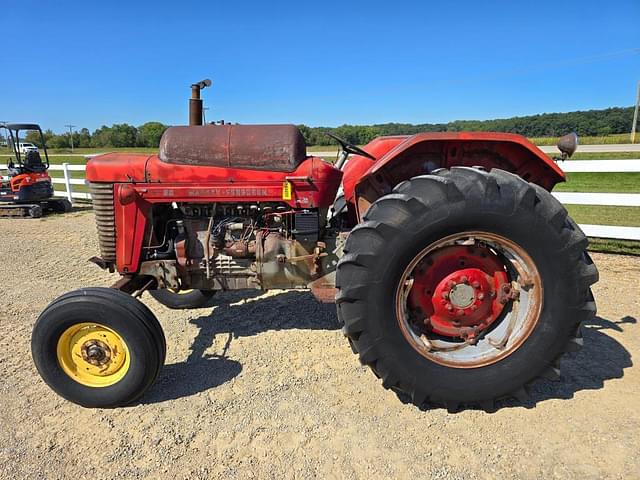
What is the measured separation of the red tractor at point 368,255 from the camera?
7.63 feet

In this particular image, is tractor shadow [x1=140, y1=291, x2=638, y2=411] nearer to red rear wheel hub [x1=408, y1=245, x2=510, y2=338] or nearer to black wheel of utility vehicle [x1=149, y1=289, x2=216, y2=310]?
black wheel of utility vehicle [x1=149, y1=289, x2=216, y2=310]

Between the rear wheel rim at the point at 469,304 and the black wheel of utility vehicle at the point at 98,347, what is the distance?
1.45 m

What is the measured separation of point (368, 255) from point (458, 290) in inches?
24.9

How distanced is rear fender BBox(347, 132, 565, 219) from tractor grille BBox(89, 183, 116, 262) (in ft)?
5.46

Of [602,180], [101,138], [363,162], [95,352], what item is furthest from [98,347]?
[101,138]

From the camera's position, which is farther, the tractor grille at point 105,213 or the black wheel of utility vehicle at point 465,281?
the tractor grille at point 105,213

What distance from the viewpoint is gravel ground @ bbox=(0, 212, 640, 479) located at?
2084 mm

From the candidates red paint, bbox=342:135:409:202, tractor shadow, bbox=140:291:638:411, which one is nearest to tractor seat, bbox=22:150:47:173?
tractor shadow, bbox=140:291:638:411

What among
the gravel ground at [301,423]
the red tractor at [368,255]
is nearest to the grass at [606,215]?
the gravel ground at [301,423]

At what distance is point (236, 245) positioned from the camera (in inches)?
118

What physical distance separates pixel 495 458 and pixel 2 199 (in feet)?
38.3

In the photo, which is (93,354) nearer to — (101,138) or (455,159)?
(455,159)

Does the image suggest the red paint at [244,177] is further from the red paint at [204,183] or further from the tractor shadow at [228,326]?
the tractor shadow at [228,326]

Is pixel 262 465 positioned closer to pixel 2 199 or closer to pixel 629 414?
pixel 629 414
